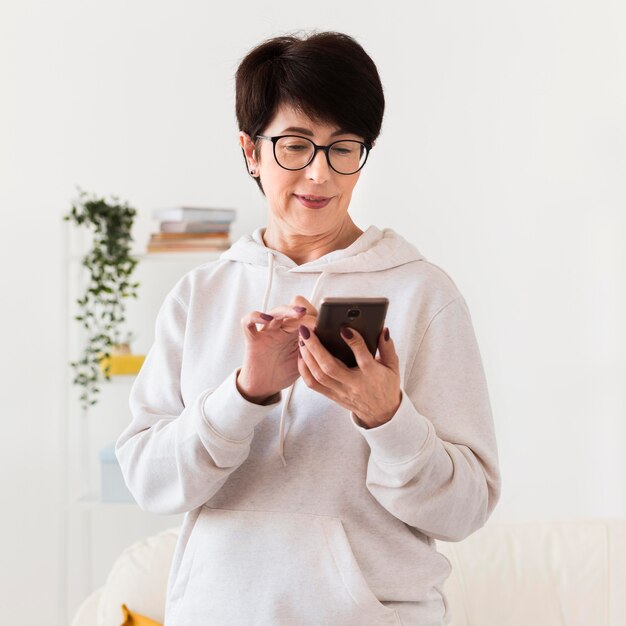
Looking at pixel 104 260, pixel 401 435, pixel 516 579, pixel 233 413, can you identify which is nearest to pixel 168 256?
pixel 104 260

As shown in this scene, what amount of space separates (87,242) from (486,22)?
5.21 ft

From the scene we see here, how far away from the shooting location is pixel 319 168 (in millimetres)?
1232

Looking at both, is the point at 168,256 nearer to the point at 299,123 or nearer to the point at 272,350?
the point at 299,123

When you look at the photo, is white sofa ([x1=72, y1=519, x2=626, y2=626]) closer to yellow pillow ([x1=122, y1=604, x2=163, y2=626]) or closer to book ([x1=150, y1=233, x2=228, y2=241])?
yellow pillow ([x1=122, y1=604, x2=163, y2=626])

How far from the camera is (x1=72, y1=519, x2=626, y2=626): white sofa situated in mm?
1965

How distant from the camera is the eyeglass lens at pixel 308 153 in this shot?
125cm

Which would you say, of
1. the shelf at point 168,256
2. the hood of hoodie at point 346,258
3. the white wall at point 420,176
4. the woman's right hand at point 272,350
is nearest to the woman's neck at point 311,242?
the hood of hoodie at point 346,258

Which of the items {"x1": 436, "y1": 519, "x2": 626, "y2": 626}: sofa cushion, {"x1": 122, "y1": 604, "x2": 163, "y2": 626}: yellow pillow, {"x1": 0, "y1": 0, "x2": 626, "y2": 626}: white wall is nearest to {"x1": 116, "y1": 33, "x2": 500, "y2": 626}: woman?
{"x1": 122, "y1": 604, "x2": 163, "y2": 626}: yellow pillow

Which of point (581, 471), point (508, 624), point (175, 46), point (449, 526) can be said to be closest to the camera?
point (449, 526)

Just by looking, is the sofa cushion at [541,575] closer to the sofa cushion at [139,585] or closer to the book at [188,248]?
the sofa cushion at [139,585]

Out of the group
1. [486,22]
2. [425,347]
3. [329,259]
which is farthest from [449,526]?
[486,22]

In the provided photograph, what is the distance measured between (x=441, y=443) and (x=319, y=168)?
397 millimetres

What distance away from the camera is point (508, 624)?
1973mm

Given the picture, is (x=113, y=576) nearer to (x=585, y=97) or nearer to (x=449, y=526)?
(x=449, y=526)
